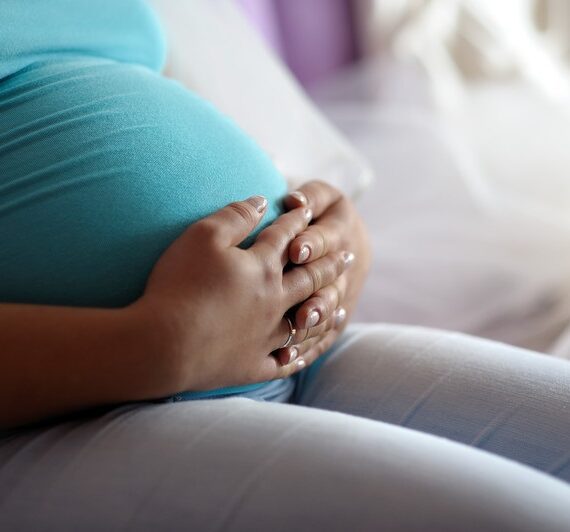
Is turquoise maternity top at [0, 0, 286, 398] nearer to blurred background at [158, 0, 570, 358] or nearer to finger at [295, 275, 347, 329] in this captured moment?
finger at [295, 275, 347, 329]

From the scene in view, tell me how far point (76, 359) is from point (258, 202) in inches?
9.4

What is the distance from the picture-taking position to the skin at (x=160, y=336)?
0.61 m

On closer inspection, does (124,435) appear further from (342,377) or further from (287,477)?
(342,377)

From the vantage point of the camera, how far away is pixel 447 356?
2.60 ft

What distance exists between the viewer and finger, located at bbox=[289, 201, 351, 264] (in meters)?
0.73

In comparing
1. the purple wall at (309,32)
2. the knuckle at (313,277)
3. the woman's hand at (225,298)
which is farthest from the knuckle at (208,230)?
the purple wall at (309,32)

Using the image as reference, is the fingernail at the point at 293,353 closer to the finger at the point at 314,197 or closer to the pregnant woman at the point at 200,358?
the pregnant woman at the point at 200,358

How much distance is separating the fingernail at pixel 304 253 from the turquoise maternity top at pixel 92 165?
0.06 meters

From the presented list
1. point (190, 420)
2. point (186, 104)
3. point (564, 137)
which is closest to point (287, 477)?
point (190, 420)

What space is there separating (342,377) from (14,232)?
1.20 ft

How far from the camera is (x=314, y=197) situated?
848 millimetres

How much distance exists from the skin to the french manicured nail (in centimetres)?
4

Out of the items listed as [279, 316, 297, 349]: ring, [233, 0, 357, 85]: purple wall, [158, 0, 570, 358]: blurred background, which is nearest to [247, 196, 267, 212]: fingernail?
[279, 316, 297, 349]: ring

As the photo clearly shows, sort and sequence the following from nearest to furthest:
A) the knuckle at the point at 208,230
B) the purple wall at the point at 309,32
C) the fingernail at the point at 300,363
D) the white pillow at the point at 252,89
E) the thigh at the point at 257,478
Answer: the thigh at the point at 257,478 < the knuckle at the point at 208,230 < the fingernail at the point at 300,363 < the white pillow at the point at 252,89 < the purple wall at the point at 309,32
